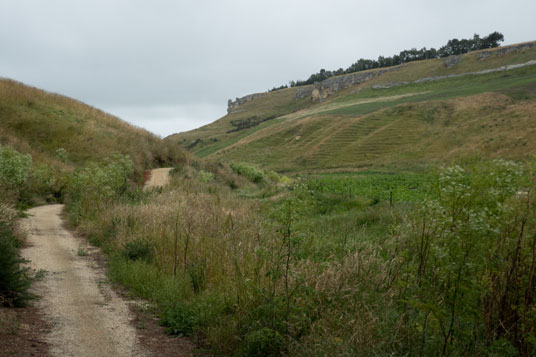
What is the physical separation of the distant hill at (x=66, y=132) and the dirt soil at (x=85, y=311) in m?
16.3

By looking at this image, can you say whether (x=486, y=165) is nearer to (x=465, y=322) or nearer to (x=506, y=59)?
(x=465, y=322)

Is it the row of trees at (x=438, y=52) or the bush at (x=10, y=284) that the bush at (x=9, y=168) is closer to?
the bush at (x=10, y=284)

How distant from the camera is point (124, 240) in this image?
32.1 feet

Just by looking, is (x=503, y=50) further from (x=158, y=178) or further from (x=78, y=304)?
(x=78, y=304)

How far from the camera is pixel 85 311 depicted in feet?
20.3

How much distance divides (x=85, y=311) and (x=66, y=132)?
81.1 ft

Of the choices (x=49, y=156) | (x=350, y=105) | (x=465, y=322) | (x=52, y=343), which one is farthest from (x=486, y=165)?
(x=350, y=105)

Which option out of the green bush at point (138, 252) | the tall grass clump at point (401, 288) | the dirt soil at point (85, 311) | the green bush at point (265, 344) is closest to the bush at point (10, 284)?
the dirt soil at point (85, 311)

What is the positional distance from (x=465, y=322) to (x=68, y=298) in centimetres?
589

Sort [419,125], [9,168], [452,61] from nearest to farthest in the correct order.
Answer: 1. [9,168]
2. [419,125]
3. [452,61]

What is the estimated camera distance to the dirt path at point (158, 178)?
23625 mm

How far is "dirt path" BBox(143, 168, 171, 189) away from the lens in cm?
2362

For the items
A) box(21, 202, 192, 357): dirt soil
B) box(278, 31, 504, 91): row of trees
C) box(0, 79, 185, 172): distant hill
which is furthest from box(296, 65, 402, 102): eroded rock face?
box(21, 202, 192, 357): dirt soil

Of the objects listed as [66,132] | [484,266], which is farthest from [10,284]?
[66,132]
